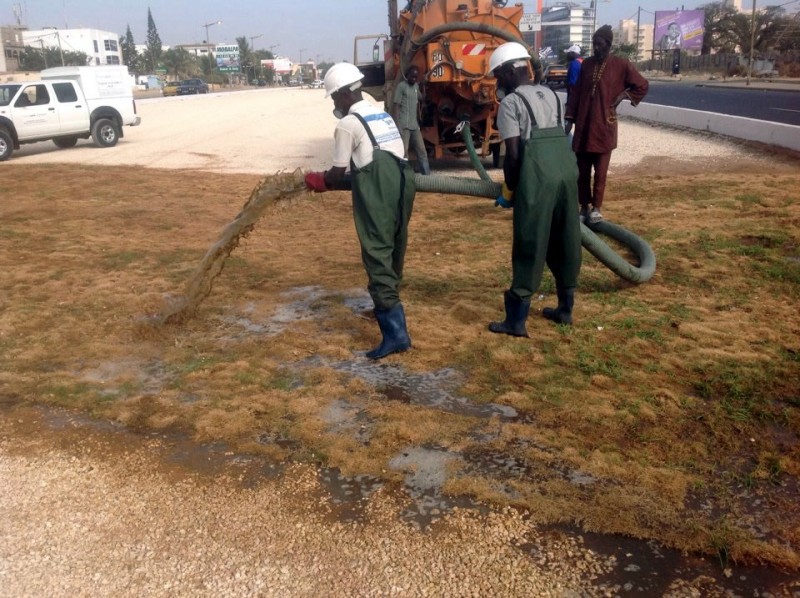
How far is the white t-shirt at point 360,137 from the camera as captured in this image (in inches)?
174

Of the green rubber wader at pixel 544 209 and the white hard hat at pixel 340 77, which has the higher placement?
the white hard hat at pixel 340 77

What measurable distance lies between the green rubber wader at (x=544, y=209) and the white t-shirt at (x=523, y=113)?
5 cm

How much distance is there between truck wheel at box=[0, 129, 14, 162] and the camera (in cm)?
1593

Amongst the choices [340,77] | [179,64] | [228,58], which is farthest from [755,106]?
[228,58]

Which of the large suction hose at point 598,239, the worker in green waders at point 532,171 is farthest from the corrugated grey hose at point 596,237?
the worker in green waders at point 532,171

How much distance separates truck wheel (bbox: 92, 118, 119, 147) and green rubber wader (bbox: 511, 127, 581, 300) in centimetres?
1600

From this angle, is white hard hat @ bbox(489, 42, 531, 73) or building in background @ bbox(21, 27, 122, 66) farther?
building in background @ bbox(21, 27, 122, 66)

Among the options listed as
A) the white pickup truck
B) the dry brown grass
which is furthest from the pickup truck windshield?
the dry brown grass

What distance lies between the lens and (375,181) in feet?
14.6

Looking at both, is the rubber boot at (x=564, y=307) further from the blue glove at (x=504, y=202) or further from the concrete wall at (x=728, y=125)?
the concrete wall at (x=728, y=125)

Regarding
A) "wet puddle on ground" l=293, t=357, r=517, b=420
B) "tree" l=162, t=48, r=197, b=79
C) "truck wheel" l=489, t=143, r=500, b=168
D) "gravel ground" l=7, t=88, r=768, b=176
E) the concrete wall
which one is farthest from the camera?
"tree" l=162, t=48, r=197, b=79

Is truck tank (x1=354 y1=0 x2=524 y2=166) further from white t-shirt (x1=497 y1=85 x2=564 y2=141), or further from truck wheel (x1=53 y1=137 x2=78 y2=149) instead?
truck wheel (x1=53 y1=137 x2=78 y2=149)

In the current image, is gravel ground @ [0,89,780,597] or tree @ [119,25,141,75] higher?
tree @ [119,25,141,75]

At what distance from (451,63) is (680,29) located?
62.2 m
